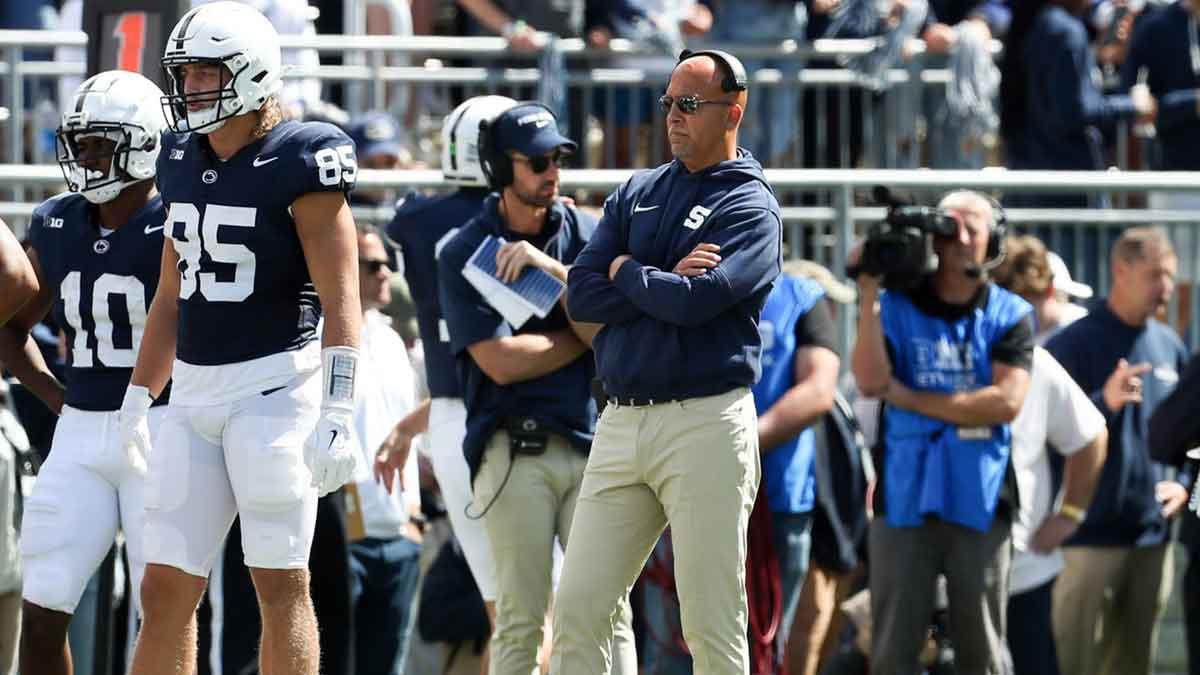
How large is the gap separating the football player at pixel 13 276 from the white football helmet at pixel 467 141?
166 centimetres

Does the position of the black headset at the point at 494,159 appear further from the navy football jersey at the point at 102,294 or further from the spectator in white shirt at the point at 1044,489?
the spectator in white shirt at the point at 1044,489

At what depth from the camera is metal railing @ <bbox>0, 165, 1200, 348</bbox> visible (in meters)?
8.94

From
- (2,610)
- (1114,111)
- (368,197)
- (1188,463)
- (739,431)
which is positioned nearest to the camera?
(739,431)

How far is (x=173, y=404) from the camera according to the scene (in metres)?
6.45

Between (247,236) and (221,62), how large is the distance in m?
0.50

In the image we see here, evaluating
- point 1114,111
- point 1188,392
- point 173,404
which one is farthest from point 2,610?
point 1114,111

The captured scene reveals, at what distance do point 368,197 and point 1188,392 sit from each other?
11.5ft

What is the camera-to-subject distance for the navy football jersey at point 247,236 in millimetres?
6289

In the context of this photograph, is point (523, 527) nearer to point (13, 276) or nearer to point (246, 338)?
point (246, 338)

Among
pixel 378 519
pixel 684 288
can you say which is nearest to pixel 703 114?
pixel 684 288

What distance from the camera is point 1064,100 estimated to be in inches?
467

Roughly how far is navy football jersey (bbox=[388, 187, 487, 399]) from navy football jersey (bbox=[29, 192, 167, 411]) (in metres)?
0.95

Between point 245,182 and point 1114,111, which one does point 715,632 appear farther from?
point 1114,111

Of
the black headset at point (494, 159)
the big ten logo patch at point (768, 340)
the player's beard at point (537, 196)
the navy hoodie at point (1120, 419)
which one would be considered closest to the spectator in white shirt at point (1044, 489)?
the navy hoodie at point (1120, 419)
